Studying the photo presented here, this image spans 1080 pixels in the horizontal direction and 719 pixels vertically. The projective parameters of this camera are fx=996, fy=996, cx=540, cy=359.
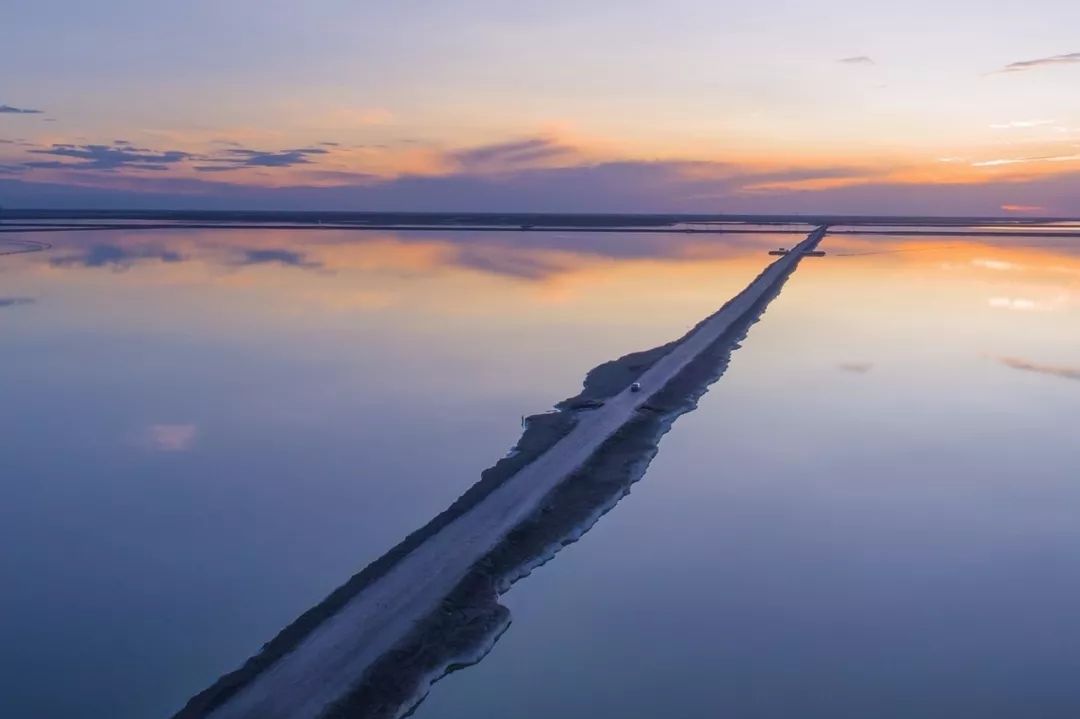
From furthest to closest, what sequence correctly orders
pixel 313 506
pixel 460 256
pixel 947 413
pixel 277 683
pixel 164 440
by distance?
pixel 460 256, pixel 947 413, pixel 164 440, pixel 313 506, pixel 277 683

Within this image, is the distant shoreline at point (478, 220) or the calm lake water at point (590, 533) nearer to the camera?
the calm lake water at point (590, 533)

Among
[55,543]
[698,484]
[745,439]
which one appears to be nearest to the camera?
[55,543]

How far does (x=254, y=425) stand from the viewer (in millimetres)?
8391

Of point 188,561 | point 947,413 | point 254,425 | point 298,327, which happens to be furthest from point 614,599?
point 298,327

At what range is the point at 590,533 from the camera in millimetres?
6250

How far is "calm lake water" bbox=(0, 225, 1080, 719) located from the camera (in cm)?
435

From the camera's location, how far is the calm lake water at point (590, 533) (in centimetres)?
435

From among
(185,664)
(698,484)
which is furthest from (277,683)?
(698,484)

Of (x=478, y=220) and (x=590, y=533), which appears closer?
(x=590, y=533)

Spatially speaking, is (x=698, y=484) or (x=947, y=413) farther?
(x=947, y=413)

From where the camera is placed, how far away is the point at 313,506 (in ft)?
20.8

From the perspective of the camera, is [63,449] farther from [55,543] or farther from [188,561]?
[188,561]

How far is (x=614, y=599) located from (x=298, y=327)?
9856mm

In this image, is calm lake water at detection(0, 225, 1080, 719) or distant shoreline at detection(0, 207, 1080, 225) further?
distant shoreline at detection(0, 207, 1080, 225)
